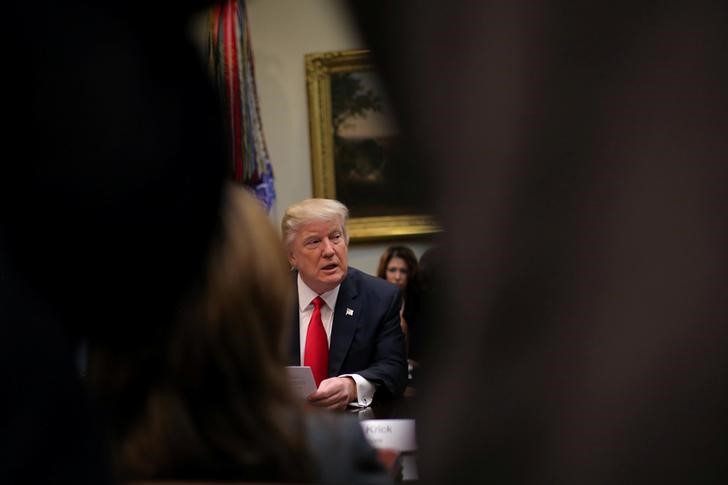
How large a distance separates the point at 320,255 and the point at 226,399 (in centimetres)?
318

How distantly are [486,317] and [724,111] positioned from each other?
17cm

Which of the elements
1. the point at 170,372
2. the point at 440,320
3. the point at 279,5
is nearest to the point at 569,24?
the point at 440,320

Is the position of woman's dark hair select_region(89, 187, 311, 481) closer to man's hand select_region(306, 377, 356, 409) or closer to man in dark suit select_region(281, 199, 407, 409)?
man's hand select_region(306, 377, 356, 409)

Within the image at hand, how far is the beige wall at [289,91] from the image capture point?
7363mm

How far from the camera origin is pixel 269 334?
121 cm

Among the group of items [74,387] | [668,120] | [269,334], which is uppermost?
[668,120]

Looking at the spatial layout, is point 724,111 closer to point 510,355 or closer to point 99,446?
point 510,355

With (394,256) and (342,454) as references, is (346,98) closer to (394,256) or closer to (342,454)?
(394,256)

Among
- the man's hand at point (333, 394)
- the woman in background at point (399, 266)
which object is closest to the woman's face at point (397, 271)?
the woman in background at point (399, 266)

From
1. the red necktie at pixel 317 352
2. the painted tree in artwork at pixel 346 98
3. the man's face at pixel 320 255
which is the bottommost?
the red necktie at pixel 317 352

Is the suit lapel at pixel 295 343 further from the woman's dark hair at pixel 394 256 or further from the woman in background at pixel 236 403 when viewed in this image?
the woman in background at pixel 236 403

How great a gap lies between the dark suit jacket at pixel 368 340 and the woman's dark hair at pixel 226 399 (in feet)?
9.05

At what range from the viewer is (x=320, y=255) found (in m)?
4.28

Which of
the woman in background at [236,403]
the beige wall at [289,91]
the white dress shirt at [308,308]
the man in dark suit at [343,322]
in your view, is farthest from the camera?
the beige wall at [289,91]
